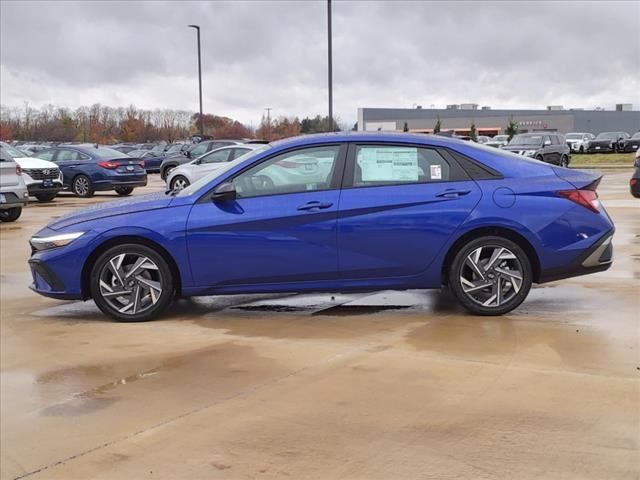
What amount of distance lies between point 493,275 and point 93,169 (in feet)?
53.1

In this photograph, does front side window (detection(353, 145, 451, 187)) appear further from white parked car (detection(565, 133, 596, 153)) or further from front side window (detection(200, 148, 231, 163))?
white parked car (detection(565, 133, 596, 153))

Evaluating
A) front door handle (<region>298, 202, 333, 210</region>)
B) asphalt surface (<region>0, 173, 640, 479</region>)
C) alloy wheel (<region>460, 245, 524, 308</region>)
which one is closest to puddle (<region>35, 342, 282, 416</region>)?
asphalt surface (<region>0, 173, 640, 479</region>)

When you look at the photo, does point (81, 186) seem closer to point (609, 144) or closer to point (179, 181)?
point (179, 181)

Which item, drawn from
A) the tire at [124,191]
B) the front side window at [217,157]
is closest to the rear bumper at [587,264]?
the front side window at [217,157]

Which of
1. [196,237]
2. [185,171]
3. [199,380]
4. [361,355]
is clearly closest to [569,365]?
[361,355]

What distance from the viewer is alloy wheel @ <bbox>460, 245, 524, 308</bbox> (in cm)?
560

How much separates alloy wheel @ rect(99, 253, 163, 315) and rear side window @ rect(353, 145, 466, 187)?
1860 millimetres

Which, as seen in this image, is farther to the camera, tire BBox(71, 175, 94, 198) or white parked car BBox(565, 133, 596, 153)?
white parked car BBox(565, 133, 596, 153)

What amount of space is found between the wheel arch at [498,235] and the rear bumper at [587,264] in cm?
10

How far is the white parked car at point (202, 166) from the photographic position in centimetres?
1845

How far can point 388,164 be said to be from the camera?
5.78m

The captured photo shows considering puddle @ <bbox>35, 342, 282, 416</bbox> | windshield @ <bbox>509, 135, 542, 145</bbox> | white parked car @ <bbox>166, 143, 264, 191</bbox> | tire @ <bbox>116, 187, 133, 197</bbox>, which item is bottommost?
puddle @ <bbox>35, 342, 282, 416</bbox>

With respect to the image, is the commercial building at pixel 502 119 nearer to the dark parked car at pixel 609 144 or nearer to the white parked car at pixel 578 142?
the white parked car at pixel 578 142

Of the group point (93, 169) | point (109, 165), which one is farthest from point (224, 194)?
point (93, 169)
